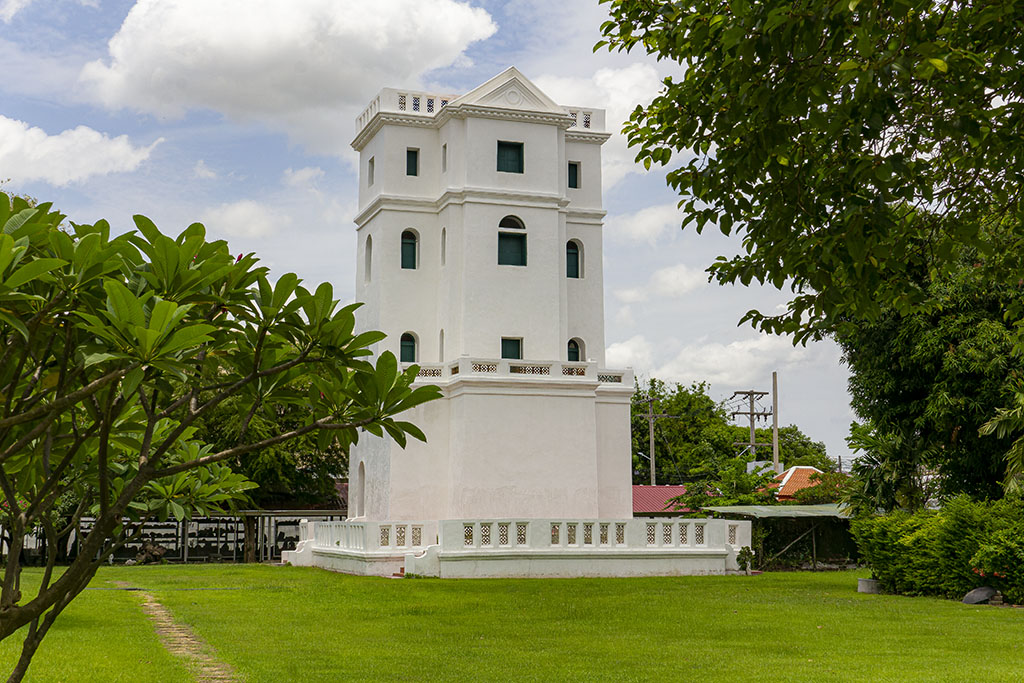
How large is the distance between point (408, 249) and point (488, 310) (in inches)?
136

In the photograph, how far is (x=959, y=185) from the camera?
859 centimetres

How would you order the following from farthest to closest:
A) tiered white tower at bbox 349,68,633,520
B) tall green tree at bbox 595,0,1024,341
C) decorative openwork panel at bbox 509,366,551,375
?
decorative openwork panel at bbox 509,366,551,375 → tiered white tower at bbox 349,68,633,520 → tall green tree at bbox 595,0,1024,341

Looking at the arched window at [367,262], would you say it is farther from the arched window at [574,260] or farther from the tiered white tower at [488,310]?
the arched window at [574,260]

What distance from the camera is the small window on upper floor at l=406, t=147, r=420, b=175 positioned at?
32125 millimetres

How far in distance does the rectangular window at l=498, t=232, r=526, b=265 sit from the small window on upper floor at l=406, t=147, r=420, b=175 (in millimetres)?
3570

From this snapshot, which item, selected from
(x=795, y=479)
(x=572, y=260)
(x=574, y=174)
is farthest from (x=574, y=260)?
(x=795, y=479)

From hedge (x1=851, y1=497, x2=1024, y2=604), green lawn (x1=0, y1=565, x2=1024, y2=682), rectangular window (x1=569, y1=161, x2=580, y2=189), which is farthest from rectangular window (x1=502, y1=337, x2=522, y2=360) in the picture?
hedge (x1=851, y1=497, x2=1024, y2=604)

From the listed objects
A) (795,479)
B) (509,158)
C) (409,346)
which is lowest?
(795,479)

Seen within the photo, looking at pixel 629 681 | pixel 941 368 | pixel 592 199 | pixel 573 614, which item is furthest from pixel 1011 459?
pixel 592 199

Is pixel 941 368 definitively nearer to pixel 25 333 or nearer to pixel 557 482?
pixel 557 482

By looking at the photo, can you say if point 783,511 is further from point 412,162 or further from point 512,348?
point 412,162

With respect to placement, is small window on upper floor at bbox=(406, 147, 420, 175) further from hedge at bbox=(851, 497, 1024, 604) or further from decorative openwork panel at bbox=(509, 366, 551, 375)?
hedge at bbox=(851, 497, 1024, 604)

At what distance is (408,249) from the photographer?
31844 millimetres

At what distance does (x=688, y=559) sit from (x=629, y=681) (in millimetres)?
15918
